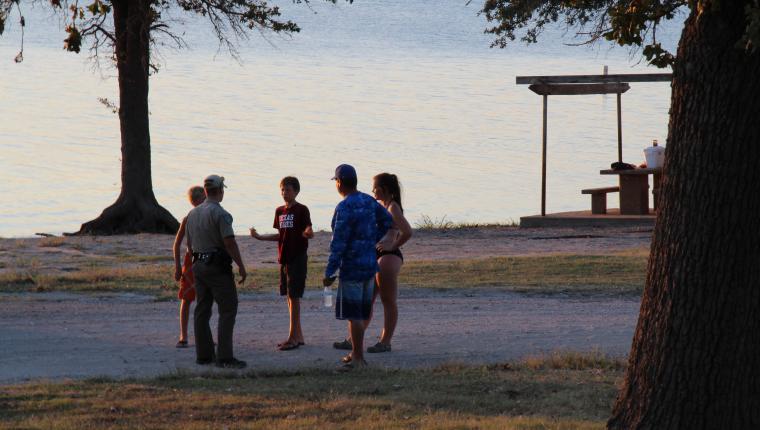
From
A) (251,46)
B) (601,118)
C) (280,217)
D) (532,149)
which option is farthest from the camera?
(251,46)

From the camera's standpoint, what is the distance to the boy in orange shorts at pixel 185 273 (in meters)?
11.1

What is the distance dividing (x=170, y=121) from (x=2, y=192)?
1683 cm

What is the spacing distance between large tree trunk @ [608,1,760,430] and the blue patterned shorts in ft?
10.3

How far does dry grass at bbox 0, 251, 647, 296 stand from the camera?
51.9ft

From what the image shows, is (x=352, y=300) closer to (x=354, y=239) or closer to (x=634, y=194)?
(x=354, y=239)

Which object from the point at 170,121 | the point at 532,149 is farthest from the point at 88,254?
the point at 170,121

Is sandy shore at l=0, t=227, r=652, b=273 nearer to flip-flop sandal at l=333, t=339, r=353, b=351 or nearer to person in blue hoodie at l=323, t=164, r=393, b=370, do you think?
flip-flop sandal at l=333, t=339, r=353, b=351

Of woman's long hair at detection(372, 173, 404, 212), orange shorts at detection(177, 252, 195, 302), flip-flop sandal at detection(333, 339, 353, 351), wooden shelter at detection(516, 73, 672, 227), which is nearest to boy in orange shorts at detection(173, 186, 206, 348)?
orange shorts at detection(177, 252, 195, 302)

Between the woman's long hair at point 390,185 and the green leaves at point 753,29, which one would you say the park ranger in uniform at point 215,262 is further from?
the green leaves at point 753,29

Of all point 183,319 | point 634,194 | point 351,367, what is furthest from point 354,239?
point 634,194

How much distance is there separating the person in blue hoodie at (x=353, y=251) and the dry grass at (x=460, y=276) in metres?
5.50

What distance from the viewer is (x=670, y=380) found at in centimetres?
728

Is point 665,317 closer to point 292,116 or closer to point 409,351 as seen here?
point 409,351

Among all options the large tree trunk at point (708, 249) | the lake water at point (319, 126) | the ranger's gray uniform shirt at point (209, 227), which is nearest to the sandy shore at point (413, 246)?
the lake water at point (319, 126)
